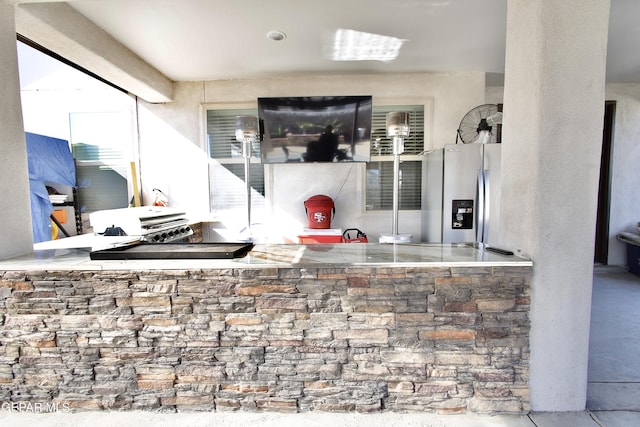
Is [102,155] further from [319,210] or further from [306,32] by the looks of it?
[306,32]

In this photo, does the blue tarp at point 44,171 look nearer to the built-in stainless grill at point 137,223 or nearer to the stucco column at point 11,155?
the built-in stainless grill at point 137,223

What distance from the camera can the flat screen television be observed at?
139 inches

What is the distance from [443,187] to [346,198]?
1.28 meters

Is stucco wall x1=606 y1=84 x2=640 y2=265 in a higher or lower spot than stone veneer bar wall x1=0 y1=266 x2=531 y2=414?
higher

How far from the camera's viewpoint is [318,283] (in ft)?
4.64

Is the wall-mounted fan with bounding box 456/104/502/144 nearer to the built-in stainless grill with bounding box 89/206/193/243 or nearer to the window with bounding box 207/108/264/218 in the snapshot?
the window with bounding box 207/108/264/218

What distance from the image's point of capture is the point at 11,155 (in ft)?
5.22

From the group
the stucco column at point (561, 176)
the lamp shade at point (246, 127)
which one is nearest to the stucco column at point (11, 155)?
the lamp shade at point (246, 127)

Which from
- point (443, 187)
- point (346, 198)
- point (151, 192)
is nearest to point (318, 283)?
point (443, 187)

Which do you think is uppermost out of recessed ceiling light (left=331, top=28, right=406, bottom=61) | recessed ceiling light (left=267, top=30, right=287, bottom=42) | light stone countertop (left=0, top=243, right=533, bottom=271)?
recessed ceiling light (left=331, top=28, right=406, bottom=61)

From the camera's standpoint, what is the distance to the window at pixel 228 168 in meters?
3.81

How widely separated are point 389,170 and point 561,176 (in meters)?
2.48

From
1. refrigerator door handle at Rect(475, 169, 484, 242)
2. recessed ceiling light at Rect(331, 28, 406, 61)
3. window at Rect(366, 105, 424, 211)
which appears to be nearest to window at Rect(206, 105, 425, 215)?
window at Rect(366, 105, 424, 211)

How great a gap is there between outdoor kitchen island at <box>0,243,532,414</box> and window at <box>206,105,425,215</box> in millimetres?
2410
